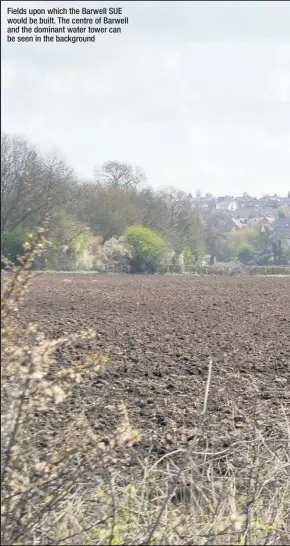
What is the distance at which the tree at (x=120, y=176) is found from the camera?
5.32m

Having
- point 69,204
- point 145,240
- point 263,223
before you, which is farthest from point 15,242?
point 263,223

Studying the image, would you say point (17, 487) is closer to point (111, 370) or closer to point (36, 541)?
point (36, 541)

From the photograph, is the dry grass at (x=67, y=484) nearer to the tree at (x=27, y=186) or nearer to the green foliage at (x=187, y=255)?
the tree at (x=27, y=186)

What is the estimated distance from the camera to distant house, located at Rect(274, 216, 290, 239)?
20258 millimetres

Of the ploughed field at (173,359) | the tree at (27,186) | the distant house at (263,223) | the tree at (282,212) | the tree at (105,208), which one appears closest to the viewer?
the tree at (27,186)

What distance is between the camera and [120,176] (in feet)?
21.2

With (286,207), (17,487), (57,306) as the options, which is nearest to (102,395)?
(17,487)

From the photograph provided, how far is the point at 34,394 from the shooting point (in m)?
3.52

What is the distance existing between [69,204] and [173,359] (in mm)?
8566

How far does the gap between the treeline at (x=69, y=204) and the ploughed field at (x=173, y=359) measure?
29 centimetres

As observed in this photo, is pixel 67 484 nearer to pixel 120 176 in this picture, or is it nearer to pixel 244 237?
pixel 120 176

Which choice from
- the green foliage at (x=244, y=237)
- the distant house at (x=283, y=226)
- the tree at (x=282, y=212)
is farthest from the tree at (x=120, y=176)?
the distant house at (x=283, y=226)

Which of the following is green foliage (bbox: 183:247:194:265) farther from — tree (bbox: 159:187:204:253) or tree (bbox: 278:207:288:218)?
tree (bbox: 278:207:288:218)

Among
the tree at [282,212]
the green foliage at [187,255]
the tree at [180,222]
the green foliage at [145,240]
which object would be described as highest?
the tree at [282,212]
